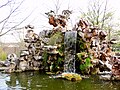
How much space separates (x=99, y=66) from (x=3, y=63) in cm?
584

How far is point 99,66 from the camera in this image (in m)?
12.9

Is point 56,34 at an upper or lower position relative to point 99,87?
upper

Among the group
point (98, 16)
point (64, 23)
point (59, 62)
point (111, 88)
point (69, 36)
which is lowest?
point (111, 88)

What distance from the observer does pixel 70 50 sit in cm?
1314

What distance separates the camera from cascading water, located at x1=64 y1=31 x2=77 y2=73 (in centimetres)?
1277

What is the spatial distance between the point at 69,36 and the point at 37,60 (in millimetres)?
2266

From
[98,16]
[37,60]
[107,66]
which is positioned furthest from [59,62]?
[98,16]

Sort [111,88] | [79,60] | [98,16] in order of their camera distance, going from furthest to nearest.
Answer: [98,16] < [79,60] < [111,88]

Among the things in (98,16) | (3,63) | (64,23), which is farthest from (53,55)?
(98,16)

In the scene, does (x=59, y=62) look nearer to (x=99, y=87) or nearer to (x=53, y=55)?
(x=53, y=55)

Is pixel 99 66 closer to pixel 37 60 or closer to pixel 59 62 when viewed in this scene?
pixel 59 62

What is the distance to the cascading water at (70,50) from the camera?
12.8 meters

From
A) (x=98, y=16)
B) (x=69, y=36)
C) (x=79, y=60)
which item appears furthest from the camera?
(x=98, y=16)

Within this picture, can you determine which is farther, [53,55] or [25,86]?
[53,55]
